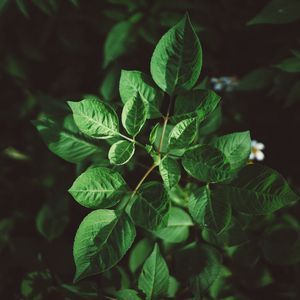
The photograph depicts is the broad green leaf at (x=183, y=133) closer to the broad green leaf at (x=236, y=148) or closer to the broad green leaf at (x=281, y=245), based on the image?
the broad green leaf at (x=236, y=148)

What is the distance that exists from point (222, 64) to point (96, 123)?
1188 millimetres

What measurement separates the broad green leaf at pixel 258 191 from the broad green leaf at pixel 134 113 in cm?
27

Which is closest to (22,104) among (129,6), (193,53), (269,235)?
(129,6)

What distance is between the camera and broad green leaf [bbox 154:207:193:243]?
1.09m

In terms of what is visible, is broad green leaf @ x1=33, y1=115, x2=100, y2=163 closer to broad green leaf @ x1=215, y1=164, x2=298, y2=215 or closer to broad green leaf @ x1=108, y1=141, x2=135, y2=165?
broad green leaf @ x1=108, y1=141, x2=135, y2=165

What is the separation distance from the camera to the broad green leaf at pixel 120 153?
2.60ft

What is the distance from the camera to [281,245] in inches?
47.1

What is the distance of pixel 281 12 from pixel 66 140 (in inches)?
31.9

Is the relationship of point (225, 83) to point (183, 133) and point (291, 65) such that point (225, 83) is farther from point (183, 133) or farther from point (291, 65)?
point (183, 133)

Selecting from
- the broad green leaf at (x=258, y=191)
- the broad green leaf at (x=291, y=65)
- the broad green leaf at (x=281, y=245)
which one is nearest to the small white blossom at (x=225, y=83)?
the broad green leaf at (x=291, y=65)

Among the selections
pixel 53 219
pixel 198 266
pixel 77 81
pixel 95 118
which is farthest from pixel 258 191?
pixel 77 81

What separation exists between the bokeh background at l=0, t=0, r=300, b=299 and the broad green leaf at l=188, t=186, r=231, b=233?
61 cm

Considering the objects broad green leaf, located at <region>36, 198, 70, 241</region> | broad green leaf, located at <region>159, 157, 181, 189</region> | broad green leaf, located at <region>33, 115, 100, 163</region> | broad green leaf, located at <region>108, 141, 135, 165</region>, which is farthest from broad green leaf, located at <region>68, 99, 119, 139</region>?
broad green leaf, located at <region>36, 198, 70, 241</region>

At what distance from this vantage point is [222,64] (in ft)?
5.89
